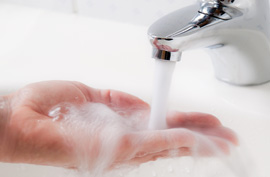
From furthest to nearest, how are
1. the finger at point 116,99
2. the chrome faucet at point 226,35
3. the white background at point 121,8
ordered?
1. the white background at point 121,8
2. the finger at point 116,99
3. the chrome faucet at point 226,35

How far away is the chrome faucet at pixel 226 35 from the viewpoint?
0.40m

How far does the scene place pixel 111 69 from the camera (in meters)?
0.59

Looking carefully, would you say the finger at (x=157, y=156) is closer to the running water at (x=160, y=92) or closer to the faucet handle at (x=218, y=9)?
the running water at (x=160, y=92)

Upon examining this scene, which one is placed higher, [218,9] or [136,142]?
[218,9]

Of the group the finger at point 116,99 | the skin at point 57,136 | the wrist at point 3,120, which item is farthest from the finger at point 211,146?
the wrist at point 3,120

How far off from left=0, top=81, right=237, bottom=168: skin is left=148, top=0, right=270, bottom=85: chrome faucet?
0.30 ft

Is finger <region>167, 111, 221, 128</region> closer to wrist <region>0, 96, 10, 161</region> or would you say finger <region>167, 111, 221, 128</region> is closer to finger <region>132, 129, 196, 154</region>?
finger <region>132, 129, 196, 154</region>

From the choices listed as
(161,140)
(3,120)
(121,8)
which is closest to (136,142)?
(161,140)

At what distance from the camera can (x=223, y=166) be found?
1.52 feet

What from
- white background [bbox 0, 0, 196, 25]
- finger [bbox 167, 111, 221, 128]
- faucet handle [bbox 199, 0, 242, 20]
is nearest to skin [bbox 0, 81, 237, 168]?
finger [bbox 167, 111, 221, 128]

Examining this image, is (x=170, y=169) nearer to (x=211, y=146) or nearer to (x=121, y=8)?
(x=211, y=146)

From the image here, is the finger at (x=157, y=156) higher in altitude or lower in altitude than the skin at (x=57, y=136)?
lower

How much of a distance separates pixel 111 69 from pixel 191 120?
0.19m

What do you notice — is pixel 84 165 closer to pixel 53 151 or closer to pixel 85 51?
pixel 53 151
